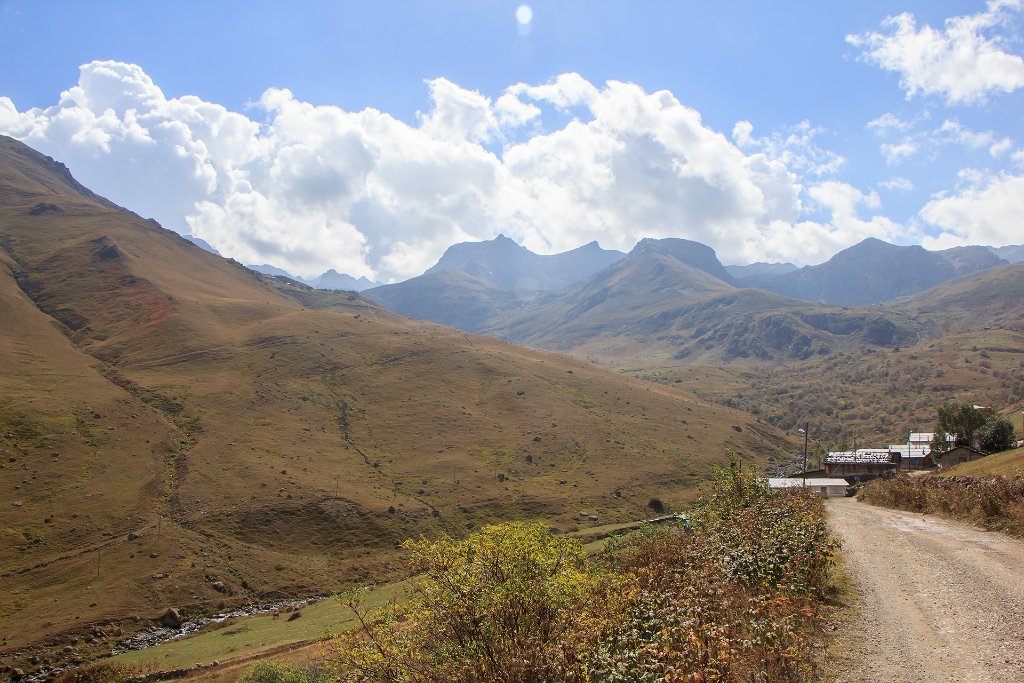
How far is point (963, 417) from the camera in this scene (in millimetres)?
104500

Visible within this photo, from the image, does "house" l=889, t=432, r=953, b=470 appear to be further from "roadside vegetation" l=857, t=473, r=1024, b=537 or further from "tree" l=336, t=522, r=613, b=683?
"tree" l=336, t=522, r=613, b=683

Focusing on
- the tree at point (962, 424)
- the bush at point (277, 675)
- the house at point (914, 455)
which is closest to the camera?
the bush at point (277, 675)

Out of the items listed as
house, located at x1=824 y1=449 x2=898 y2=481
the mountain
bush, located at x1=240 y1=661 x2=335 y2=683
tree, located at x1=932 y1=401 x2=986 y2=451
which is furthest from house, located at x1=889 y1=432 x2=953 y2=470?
bush, located at x1=240 y1=661 x2=335 y2=683

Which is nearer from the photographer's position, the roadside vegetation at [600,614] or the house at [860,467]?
the roadside vegetation at [600,614]

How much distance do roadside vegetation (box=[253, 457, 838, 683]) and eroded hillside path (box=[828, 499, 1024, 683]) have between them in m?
1.38

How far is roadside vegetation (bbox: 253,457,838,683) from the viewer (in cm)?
1256

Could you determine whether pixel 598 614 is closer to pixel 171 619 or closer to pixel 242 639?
pixel 242 639

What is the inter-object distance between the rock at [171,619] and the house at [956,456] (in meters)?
112

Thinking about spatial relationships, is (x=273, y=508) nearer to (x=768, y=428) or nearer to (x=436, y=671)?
(x=436, y=671)

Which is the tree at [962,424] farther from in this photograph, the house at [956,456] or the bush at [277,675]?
the bush at [277,675]

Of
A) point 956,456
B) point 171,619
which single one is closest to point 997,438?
point 956,456

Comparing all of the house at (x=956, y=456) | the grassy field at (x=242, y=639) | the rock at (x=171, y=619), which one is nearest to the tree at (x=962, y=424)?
the house at (x=956, y=456)

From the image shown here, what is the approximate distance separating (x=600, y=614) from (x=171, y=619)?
74309 mm

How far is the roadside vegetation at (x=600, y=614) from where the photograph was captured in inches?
495
